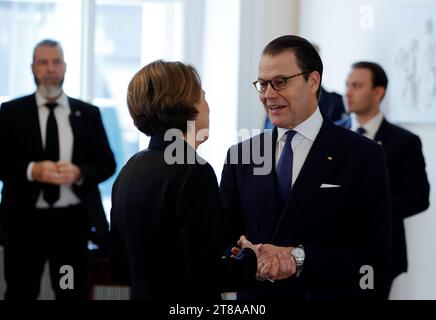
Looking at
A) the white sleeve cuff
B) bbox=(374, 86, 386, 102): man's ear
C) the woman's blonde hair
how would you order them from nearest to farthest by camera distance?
the woman's blonde hair
the white sleeve cuff
bbox=(374, 86, 386, 102): man's ear

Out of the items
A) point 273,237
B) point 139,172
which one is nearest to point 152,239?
point 139,172

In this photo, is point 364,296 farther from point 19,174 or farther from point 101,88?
point 101,88

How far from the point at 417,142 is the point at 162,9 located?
292cm

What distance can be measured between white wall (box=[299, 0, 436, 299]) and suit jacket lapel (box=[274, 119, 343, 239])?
2275mm

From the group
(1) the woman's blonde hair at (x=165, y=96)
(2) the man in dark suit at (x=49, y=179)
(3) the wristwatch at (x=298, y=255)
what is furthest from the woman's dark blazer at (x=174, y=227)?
(2) the man in dark suit at (x=49, y=179)

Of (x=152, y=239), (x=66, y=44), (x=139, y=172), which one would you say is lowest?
(x=152, y=239)

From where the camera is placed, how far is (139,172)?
2289 mm

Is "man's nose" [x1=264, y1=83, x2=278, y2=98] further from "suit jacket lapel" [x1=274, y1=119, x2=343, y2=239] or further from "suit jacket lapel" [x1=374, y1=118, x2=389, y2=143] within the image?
"suit jacket lapel" [x1=374, y1=118, x2=389, y2=143]

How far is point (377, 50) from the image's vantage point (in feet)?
17.6

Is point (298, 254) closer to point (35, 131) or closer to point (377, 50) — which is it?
point (35, 131)

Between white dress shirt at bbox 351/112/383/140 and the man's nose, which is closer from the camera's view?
the man's nose

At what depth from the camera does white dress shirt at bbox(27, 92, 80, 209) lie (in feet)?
15.0

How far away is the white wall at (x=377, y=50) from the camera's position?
4871mm

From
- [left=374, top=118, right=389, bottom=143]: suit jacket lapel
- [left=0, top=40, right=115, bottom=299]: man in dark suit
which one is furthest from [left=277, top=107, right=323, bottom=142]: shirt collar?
[left=0, top=40, right=115, bottom=299]: man in dark suit
